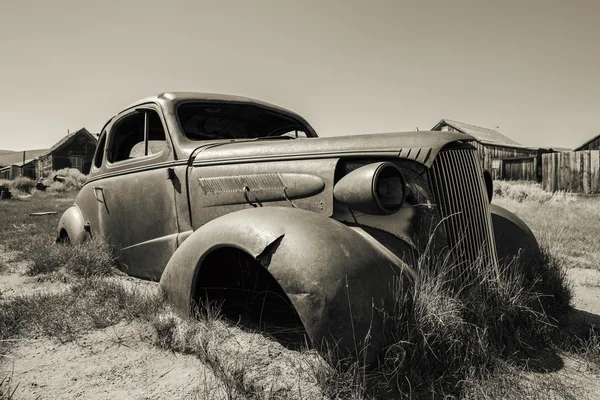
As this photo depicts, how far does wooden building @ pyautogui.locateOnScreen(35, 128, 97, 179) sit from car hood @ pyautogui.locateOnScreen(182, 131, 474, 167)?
104 feet

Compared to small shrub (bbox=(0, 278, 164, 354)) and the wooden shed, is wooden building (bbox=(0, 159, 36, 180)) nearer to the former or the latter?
small shrub (bbox=(0, 278, 164, 354))

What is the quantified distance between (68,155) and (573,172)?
34370 millimetres

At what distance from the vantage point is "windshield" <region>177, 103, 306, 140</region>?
3.65m

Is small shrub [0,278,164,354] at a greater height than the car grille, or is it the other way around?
the car grille

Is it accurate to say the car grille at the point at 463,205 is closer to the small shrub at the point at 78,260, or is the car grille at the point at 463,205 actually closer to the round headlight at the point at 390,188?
the round headlight at the point at 390,188

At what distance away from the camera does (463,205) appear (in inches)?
104

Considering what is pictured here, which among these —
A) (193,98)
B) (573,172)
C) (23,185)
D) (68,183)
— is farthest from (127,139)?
(23,185)

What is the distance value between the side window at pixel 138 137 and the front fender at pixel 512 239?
10.1 feet

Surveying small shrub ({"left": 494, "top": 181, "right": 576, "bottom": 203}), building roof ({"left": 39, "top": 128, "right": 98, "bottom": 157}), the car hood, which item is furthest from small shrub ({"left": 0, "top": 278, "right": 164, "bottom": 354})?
building roof ({"left": 39, "top": 128, "right": 98, "bottom": 157})

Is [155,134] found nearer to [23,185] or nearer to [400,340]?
[400,340]

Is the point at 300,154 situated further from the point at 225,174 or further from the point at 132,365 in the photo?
the point at 132,365

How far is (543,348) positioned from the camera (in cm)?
240

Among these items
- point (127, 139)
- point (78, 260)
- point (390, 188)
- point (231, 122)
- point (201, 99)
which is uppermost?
point (201, 99)

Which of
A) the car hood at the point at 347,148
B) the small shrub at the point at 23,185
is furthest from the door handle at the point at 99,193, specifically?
the small shrub at the point at 23,185
